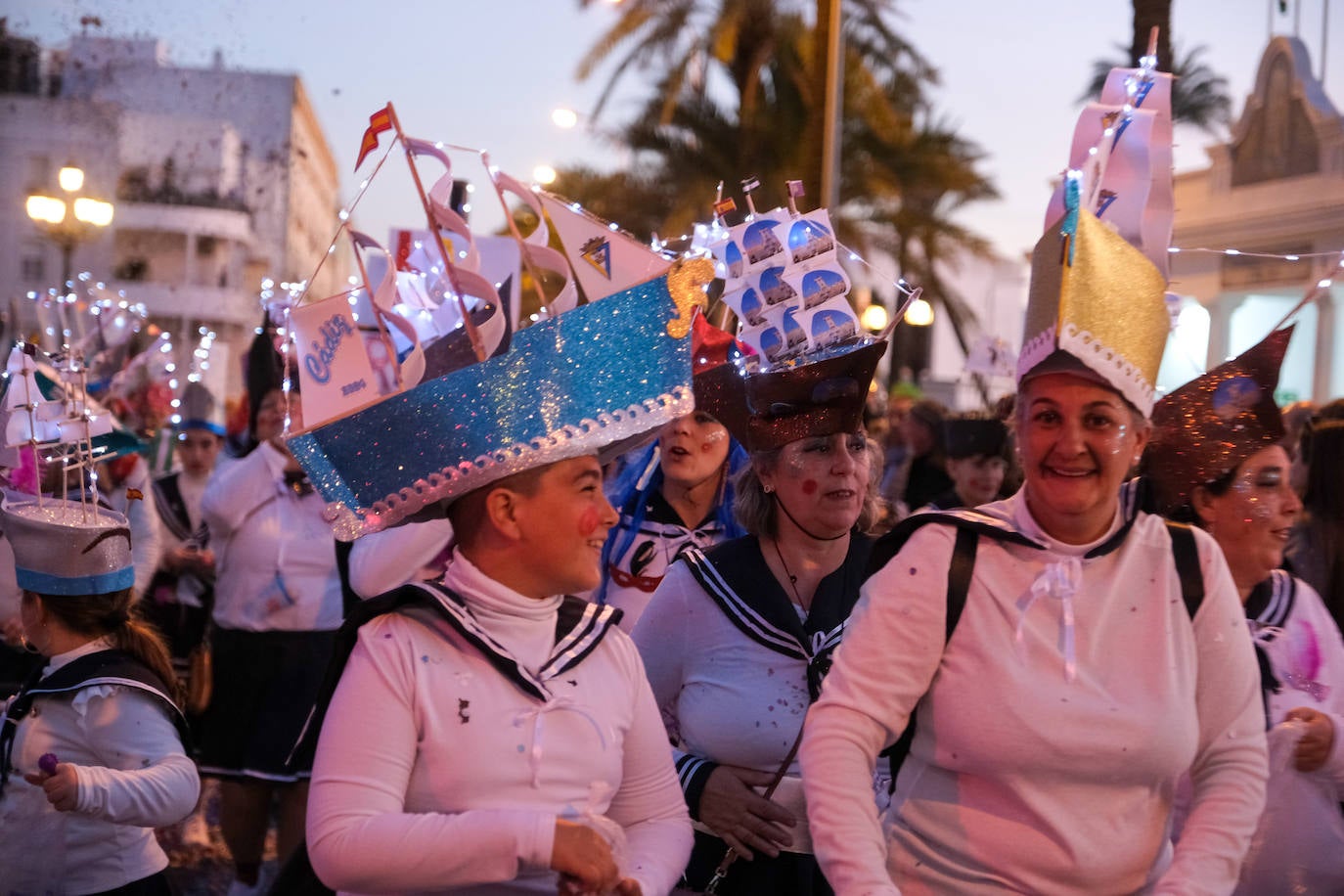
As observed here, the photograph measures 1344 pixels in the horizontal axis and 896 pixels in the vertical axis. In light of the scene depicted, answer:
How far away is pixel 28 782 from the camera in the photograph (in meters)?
3.67

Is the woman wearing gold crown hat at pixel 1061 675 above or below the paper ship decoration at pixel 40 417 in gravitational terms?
below

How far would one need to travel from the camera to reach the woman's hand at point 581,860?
8.01 feet

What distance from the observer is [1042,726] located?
2.56 m

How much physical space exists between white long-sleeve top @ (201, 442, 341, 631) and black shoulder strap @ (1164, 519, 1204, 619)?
4.56 m

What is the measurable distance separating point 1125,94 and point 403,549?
2800 millimetres

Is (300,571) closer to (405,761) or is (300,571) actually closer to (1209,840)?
(405,761)

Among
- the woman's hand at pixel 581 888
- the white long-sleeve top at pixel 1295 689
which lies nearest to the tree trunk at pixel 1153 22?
the white long-sleeve top at pixel 1295 689

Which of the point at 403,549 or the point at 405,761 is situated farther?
the point at 403,549

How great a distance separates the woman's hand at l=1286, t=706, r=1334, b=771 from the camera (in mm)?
3324

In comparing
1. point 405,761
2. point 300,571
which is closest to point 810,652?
point 405,761

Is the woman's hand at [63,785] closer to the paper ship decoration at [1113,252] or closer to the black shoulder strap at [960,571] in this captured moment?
the black shoulder strap at [960,571]

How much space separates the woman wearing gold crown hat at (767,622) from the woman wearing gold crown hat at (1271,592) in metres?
0.84

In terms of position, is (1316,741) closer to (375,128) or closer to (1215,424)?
(1215,424)

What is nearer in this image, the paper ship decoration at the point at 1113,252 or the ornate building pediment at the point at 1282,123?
the paper ship decoration at the point at 1113,252
